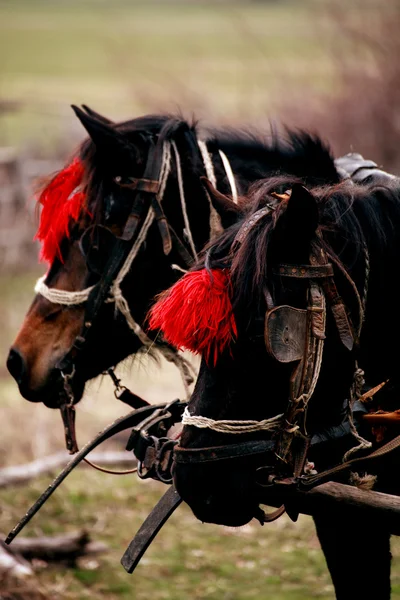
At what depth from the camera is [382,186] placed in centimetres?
262

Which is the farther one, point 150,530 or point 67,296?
point 67,296

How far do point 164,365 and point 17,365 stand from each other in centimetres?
637

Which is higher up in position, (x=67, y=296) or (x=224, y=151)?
(x=224, y=151)

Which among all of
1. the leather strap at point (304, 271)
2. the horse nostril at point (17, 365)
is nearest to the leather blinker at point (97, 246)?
the horse nostril at point (17, 365)

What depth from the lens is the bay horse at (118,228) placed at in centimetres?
327

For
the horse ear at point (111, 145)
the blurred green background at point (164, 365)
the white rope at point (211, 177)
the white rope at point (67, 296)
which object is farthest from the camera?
the blurred green background at point (164, 365)

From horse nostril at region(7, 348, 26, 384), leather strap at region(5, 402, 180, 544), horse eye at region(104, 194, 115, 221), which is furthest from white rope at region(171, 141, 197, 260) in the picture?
horse nostril at region(7, 348, 26, 384)

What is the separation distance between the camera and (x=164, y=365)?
9.76 m

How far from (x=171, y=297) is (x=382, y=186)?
0.90 metres

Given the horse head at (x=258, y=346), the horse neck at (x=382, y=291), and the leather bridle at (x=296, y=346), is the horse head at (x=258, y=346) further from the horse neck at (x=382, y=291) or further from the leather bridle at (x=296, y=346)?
the horse neck at (x=382, y=291)

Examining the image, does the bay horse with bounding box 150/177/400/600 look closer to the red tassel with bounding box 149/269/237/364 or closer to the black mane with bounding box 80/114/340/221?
the red tassel with bounding box 149/269/237/364

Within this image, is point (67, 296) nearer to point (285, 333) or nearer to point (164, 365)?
point (285, 333)

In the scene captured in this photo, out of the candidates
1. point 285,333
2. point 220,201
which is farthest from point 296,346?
point 220,201

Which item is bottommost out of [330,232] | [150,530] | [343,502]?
[150,530]
